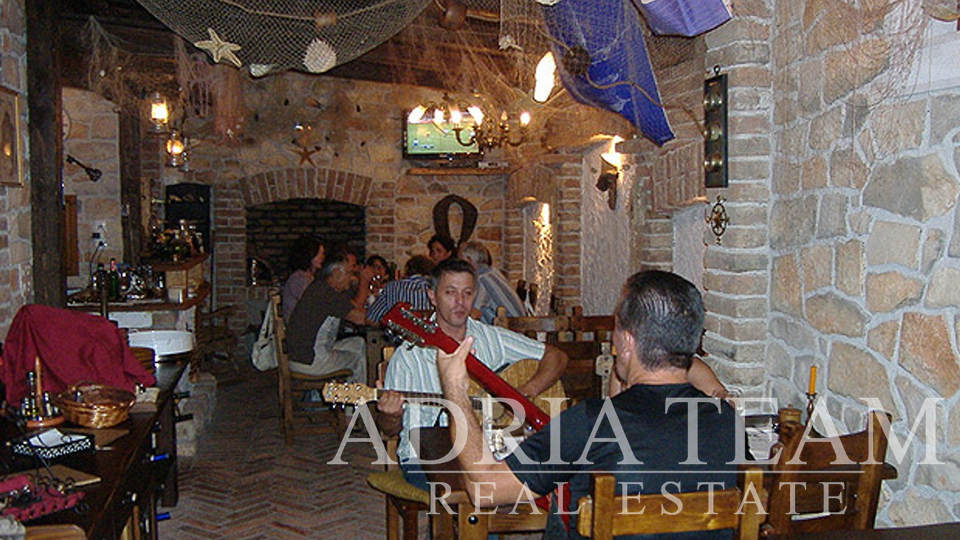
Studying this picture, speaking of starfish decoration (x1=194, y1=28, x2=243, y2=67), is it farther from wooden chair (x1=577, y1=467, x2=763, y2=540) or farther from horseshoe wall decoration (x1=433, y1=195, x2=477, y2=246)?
horseshoe wall decoration (x1=433, y1=195, x2=477, y2=246)

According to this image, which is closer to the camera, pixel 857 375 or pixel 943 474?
pixel 943 474

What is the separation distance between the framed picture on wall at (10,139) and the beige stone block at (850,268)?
3.69 meters

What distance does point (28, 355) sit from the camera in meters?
3.13

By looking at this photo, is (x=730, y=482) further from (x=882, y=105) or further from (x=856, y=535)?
(x=882, y=105)

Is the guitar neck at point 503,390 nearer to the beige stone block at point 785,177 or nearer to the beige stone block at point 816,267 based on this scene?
the beige stone block at point 816,267

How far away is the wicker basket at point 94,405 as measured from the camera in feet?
9.53

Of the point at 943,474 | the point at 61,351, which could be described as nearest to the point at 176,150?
the point at 61,351

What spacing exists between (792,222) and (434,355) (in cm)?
152

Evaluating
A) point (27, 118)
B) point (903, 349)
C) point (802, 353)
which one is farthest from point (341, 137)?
point (903, 349)

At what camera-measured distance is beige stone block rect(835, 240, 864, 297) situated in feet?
9.31

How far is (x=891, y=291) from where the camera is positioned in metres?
2.66

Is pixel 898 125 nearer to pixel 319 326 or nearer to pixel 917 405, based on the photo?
pixel 917 405

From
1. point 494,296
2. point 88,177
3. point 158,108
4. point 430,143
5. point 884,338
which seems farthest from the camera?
point 430,143

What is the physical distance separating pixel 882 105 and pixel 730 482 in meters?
1.40
